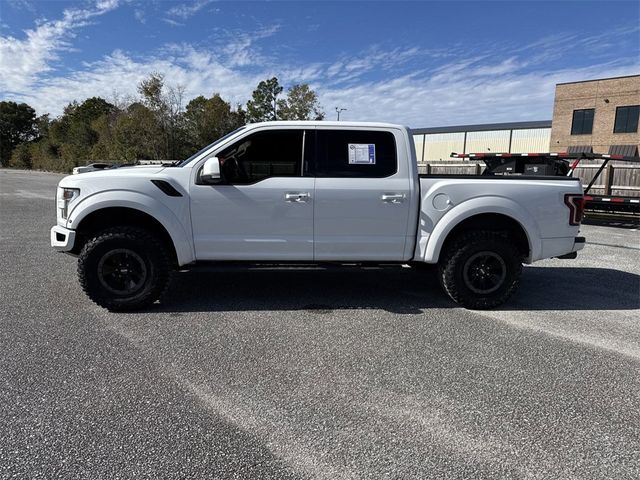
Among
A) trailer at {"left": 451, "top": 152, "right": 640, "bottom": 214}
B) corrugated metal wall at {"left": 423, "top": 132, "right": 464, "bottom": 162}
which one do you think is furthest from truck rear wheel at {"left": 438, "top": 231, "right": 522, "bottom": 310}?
corrugated metal wall at {"left": 423, "top": 132, "right": 464, "bottom": 162}

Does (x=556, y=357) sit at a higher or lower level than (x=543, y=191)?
lower

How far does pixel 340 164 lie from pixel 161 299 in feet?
8.52

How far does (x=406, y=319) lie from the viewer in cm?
477

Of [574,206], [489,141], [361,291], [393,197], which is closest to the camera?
[393,197]

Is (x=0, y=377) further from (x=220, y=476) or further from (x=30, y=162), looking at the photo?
(x=30, y=162)

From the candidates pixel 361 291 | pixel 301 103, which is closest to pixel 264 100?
pixel 301 103

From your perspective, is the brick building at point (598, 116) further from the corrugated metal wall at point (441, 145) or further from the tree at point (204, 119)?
the tree at point (204, 119)

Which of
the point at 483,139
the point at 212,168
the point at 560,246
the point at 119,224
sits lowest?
the point at 560,246

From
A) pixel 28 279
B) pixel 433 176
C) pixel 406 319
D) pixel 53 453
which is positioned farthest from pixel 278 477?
pixel 28 279

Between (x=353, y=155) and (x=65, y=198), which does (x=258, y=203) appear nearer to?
(x=353, y=155)

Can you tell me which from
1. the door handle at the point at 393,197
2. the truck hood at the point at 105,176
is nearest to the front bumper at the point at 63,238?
the truck hood at the point at 105,176

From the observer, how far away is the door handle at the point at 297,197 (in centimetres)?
479

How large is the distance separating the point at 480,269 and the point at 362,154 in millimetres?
1868

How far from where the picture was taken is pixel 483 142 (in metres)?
56.3
